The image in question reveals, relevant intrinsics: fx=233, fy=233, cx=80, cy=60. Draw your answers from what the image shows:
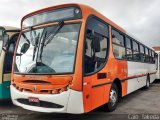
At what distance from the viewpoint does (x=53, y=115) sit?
6688mm

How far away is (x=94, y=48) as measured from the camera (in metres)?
5.69

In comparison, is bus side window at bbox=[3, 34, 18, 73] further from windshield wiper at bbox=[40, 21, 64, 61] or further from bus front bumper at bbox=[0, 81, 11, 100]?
windshield wiper at bbox=[40, 21, 64, 61]

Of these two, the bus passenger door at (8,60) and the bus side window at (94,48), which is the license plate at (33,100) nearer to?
the bus side window at (94,48)

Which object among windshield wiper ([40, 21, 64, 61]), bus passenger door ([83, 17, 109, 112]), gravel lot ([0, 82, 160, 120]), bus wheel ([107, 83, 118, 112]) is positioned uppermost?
windshield wiper ([40, 21, 64, 61])

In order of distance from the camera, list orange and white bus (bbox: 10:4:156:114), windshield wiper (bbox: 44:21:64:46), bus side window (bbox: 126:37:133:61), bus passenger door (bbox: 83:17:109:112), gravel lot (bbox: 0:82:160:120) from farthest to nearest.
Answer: bus side window (bbox: 126:37:133:61) → gravel lot (bbox: 0:82:160:120) → windshield wiper (bbox: 44:21:64:46) → bus passenger door (bbox: 83:17:109:112) → orange and white bus (bbox: 10:4:156:114)

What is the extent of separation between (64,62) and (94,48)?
86 cm

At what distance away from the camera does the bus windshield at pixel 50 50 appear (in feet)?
17.6

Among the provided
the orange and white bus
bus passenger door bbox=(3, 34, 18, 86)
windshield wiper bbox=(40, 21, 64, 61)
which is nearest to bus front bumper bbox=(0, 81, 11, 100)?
bus passenger door bbox=(3, 34, 18, 86)

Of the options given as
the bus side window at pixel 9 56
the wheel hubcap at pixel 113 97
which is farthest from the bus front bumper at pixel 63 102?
the bus side window at pixel 9 56

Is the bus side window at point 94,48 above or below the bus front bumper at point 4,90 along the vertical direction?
above

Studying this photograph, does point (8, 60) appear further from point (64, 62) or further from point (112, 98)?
point (112, 98)

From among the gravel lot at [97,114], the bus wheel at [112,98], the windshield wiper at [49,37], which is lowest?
the gravel lot at [97,114]

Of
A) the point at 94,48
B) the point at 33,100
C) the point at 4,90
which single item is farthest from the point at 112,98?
the point at 4,90

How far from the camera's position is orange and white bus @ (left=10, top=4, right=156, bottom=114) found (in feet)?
16.9
